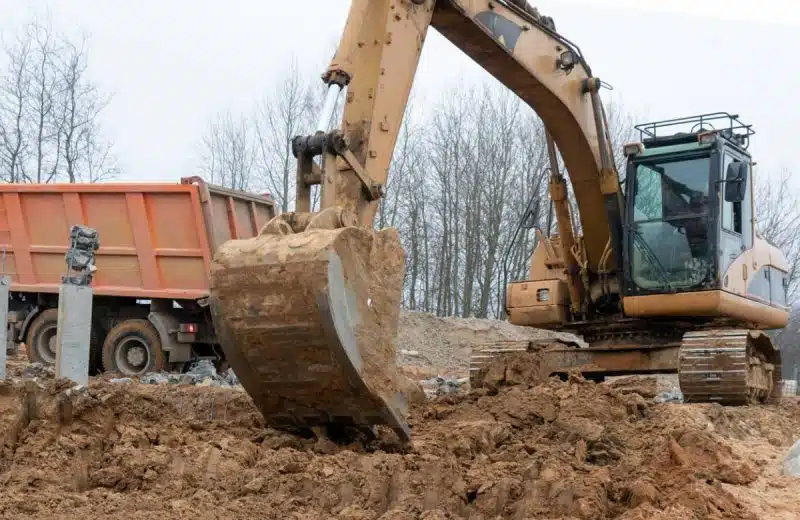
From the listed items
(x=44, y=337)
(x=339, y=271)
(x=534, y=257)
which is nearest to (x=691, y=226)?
(x=534, y=257)

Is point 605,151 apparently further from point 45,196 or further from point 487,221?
point 487,221

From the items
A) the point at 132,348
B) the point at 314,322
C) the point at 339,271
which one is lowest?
the point at 132,348

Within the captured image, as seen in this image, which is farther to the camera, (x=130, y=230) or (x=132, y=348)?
(x=130, y=230)

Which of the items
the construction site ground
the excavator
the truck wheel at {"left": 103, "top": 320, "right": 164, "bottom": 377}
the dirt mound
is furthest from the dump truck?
the dirt mound

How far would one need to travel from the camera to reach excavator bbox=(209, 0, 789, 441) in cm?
487

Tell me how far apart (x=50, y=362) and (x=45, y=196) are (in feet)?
7.59

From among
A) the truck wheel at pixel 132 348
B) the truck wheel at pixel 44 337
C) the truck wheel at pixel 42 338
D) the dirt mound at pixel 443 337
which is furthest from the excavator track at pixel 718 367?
the dirt mound at pixel 443 337

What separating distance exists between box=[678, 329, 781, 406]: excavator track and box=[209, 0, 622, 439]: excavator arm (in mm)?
3739

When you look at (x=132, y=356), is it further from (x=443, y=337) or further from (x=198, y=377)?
(x=443, y=337)

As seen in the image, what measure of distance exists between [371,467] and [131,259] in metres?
8.27

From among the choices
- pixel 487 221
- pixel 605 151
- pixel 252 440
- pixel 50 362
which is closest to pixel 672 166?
pixel 605 151

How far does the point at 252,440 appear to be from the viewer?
5.36m

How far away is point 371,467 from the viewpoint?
469cm

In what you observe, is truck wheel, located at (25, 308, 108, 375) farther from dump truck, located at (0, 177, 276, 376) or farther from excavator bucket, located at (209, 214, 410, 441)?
excavator bucket, located at (209, 214, 410, 441)
